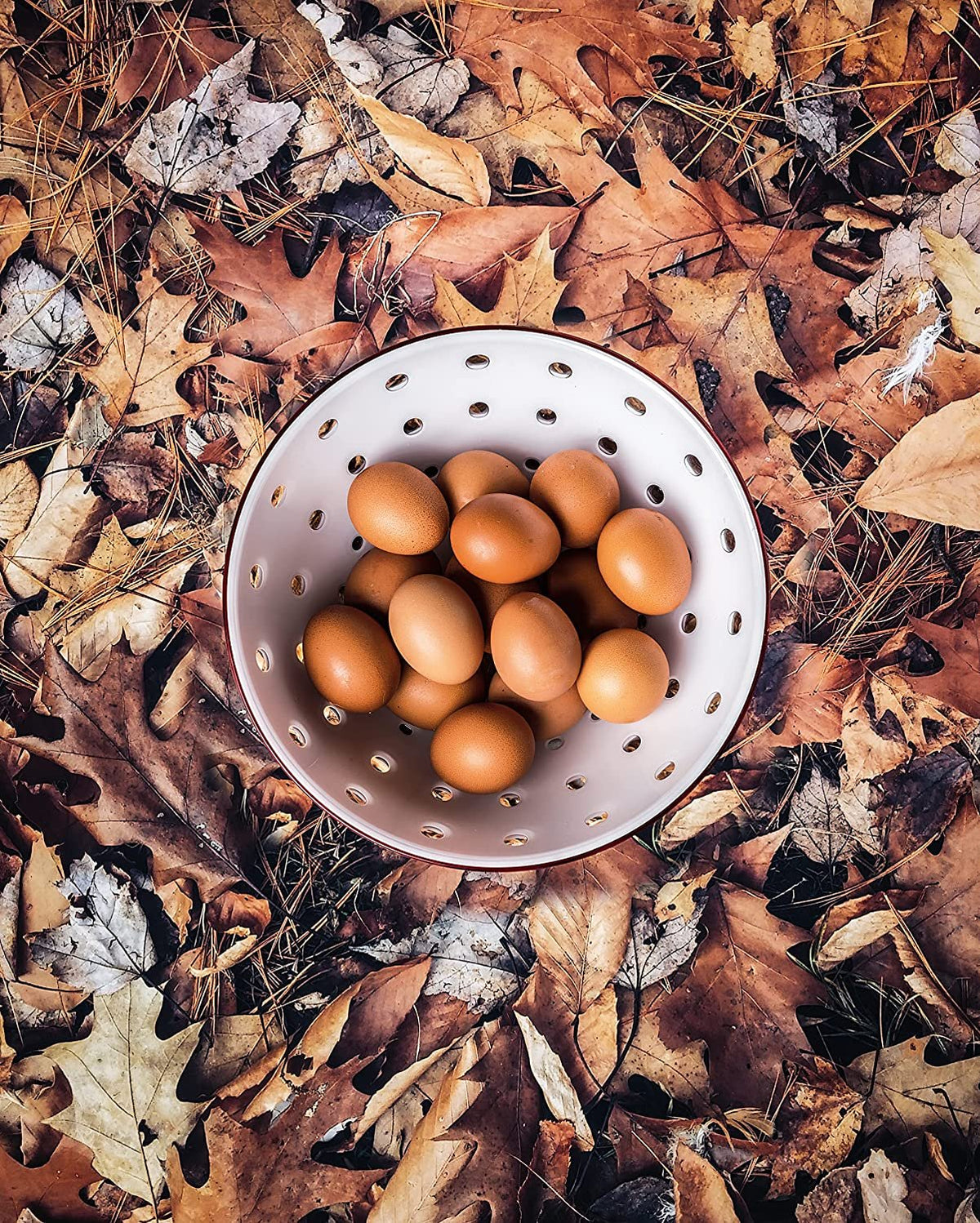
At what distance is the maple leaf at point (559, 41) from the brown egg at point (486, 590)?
512 millimetres

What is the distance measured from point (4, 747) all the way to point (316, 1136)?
0.50 metres

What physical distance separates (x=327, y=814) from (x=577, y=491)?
1.37 ft

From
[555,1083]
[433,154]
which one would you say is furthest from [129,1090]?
[433,154]

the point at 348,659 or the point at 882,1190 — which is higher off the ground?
the point at 348,659

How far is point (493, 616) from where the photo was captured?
1.01 meters

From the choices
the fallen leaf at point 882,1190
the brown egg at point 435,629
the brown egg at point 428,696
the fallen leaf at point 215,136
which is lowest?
the fallen leaf at point 882,1190

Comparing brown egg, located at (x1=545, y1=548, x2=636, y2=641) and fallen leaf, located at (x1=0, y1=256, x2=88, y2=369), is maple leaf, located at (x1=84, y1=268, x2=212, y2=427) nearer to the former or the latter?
fallen leaf, located at (x1=0, y1=256, x2=88, y2=369)

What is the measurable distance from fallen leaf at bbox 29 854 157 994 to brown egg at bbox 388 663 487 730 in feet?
1.09

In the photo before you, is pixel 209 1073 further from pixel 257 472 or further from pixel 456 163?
pixel 456 163

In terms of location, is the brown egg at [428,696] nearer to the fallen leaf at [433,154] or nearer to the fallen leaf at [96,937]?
the fallen leaf at [96,937]

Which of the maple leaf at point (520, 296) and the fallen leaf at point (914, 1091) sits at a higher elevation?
the maple leaf at point (520, 296)

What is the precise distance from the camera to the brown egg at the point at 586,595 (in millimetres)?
1016

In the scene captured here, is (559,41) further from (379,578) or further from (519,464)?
(379,578)

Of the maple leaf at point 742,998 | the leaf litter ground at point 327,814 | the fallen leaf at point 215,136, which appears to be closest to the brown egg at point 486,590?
the leaf litter ground at point 327,814
